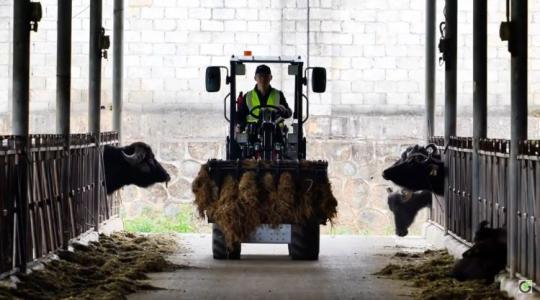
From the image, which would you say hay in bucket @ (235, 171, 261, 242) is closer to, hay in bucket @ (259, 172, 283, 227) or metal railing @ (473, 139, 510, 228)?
hay in bucket @ (259, 172, 283, 227)

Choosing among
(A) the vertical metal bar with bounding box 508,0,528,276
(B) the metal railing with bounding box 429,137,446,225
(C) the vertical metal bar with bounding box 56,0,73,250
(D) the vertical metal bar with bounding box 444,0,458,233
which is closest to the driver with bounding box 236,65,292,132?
(C) the vertical metal bar with bounding box 56,0,73,250

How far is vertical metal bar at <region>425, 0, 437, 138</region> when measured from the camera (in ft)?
86.9

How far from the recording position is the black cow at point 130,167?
24188 mm

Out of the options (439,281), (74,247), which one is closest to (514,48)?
(439,281)

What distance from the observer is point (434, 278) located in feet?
58.4

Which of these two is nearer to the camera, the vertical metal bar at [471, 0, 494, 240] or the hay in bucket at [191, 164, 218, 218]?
the hay in bucket at [191, 164, 218, 218]

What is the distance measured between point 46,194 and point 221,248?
3302 millimetres

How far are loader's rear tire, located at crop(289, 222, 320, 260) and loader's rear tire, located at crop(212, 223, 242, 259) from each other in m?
0.75

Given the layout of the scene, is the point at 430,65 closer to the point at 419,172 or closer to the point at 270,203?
the point at 419,172

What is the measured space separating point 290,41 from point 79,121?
188 inches

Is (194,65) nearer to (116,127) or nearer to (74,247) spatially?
(116,127)

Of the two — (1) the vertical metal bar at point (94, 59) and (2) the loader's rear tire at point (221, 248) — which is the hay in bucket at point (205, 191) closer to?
(2) the loader's rear tire at point (221, 248)

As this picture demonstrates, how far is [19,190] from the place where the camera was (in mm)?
16094

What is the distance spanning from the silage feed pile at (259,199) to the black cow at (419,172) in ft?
13.6
